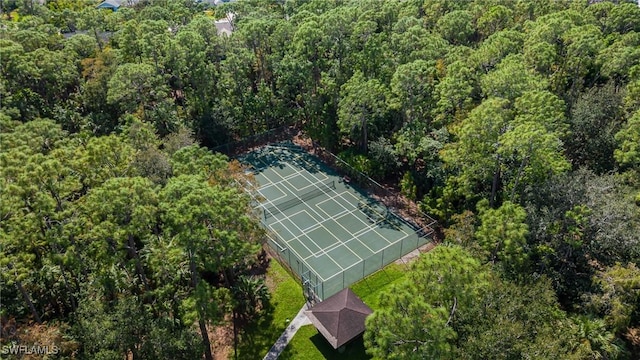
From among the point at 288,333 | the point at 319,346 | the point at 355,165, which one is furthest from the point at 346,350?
the point at 355,165

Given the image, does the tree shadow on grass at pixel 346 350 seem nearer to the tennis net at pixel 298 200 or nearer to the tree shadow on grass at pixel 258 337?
the tree shadow on grass at pixel 258 337

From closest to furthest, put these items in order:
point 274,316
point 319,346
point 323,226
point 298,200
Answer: point 319,346 → point 274,316 → point 323,226 → point 298,200

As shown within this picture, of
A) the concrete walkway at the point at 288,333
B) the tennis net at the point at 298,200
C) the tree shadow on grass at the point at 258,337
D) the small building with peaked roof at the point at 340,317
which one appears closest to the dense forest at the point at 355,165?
the tree shadow on grass at the point at 258,337

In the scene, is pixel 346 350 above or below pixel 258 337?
above

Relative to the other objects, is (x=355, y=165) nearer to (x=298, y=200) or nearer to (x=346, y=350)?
(x=298, y=200)

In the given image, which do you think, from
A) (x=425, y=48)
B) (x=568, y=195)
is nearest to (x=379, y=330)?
(x=568, y=195)

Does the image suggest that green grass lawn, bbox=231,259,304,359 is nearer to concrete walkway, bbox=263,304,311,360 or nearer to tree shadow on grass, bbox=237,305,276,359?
tree shadow on grass, bbox=237,305,276,359

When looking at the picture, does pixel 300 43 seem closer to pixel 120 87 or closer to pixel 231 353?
pixel 120 87
